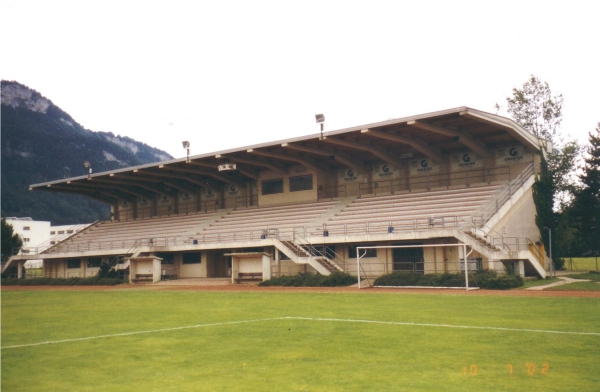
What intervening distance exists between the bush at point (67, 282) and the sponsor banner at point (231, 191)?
1288 cm

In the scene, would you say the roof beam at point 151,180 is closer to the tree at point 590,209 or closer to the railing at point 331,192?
the railing at point 331,192

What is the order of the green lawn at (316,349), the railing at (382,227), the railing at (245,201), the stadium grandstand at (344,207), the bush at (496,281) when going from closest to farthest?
1. the green lawn at (316,349)
2. the bush at (496,281)
3. the railing at (382,227)
4. the stadium grandstand at (344,207)
5. the railing at (245,201)

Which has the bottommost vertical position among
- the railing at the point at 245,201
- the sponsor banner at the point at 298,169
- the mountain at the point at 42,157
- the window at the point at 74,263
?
the window at the point at 74,263

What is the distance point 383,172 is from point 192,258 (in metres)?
16.2

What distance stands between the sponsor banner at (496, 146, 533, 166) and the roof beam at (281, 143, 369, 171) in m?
9.96

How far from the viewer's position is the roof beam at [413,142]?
34.9 m

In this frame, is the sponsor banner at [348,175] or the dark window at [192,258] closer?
the sponsor banner at [348,175]

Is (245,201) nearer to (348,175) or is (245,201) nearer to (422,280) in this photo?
(348,175)

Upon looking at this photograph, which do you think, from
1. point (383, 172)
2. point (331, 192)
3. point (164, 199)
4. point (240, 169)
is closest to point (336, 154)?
point (383, 172)

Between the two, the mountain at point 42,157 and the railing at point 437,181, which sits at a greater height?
the mountain at point 42,157

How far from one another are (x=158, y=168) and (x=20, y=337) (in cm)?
3528

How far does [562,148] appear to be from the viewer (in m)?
50.2

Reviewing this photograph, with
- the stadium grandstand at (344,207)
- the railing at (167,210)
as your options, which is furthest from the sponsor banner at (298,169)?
the railing at (167,210)

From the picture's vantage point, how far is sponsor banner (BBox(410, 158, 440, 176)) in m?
38.6
